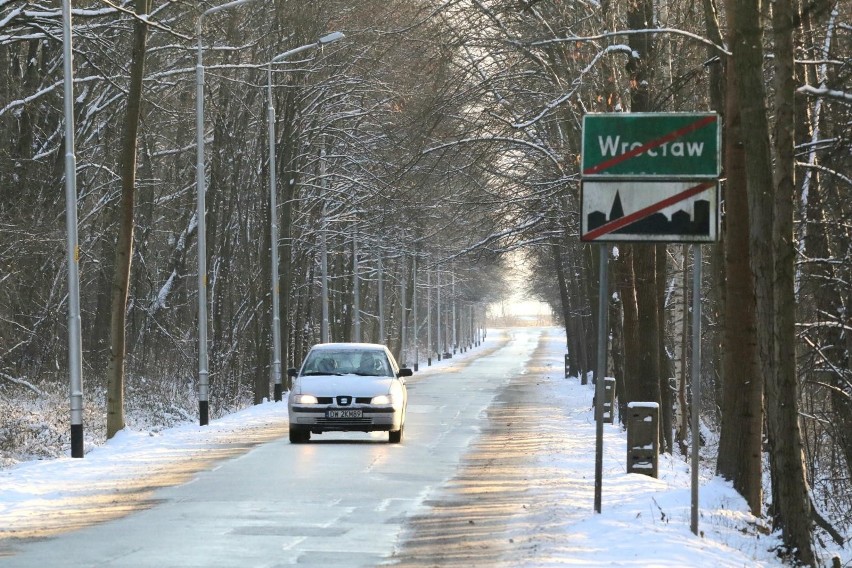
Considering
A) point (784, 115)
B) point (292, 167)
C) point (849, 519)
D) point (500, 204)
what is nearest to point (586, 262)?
point (500, 204)

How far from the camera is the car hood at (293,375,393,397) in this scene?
2423 cm

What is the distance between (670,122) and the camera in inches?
519

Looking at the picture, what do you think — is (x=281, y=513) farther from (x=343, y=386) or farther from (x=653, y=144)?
(x=343, y=386)

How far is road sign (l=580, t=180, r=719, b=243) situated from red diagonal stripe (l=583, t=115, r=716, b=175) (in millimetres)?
120

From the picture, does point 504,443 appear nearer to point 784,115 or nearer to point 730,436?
point 730,436

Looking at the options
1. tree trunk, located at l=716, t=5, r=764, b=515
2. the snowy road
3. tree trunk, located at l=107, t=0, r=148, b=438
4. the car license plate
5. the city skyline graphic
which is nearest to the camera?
the snowy road

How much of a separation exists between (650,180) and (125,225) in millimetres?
15336

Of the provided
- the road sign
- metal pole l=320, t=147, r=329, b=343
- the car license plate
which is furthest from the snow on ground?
metal pole l=320, t=147, r=329, b=343

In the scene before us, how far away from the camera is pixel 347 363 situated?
84.3 ft

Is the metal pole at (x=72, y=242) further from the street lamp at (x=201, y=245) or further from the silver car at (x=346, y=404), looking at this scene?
the street lamp at (x=201, y=245)

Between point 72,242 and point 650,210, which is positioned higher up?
point 72,242

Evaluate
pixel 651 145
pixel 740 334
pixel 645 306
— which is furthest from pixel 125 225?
pixel 651 145

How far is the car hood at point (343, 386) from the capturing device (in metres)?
24.2

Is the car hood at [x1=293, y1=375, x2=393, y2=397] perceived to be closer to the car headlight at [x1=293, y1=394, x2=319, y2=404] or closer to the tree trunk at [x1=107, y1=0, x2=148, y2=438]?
the car headlight at [x1=293, y1=394, x2=319, y2=404]
